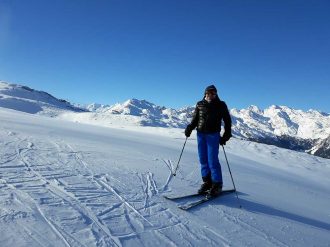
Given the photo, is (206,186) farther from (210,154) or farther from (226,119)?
(226,119)

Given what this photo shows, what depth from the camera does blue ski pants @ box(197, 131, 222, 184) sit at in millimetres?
8188

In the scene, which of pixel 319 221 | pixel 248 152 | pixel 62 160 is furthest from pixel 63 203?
pixel 248 152

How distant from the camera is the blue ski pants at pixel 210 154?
8188mm

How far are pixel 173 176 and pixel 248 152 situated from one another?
12942 mm

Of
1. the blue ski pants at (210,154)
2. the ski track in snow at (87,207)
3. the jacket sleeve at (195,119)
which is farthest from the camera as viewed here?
the jacket sleeve at (195,119)

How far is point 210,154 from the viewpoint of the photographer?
8.22 m

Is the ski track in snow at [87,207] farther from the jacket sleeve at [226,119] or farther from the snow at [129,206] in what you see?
the jacket sleeve at [226,119]

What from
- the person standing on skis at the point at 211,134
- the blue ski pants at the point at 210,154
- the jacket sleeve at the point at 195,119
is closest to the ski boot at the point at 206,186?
the person standing on skis at the point at 211,134

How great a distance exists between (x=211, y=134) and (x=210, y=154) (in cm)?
48

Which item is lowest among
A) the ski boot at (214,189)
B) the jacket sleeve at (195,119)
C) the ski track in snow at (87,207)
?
the ski track in snow at (87,207)

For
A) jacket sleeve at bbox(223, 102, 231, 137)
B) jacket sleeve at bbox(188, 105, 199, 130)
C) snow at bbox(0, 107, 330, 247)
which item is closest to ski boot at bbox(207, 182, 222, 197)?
snow at bbox(0, 107, 330, 247)

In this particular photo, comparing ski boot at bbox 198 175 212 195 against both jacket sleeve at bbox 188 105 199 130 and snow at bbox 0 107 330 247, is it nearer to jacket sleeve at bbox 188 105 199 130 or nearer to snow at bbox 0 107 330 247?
snow at bbox 0 107 330 247

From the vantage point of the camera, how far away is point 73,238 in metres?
4.94

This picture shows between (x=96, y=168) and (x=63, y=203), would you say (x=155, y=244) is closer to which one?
(x=63, y=203)
